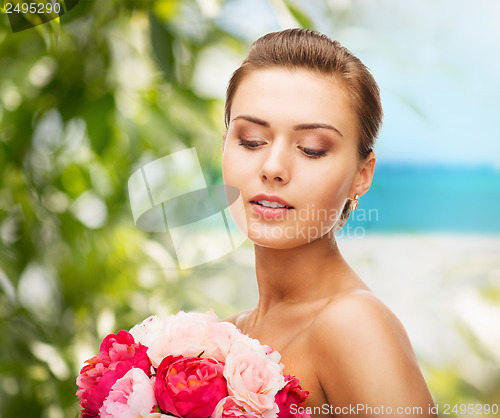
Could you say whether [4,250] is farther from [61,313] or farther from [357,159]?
[357,159]

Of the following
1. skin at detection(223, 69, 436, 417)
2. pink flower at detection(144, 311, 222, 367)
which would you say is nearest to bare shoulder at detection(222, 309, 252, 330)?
skin at detection(223, 69, 436, 417)

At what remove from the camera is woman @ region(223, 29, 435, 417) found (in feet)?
2.54

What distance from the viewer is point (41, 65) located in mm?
1227

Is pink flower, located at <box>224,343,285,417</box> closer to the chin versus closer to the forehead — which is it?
the chin

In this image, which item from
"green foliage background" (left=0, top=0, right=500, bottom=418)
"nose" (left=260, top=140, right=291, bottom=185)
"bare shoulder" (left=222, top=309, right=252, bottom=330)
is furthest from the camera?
"green foliage background" (left=0, top=0, right=500, bottom=418)

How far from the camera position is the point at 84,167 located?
Answer: 126 centimetres

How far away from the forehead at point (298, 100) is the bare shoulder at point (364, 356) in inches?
9.4

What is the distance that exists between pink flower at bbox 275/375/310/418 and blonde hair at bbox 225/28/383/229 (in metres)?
0.29

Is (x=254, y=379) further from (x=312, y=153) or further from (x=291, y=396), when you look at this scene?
(x=312, y=153)

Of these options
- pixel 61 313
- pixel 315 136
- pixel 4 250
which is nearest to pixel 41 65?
pixel 4 250

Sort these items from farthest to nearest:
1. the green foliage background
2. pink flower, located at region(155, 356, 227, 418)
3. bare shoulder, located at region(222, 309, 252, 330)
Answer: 1. the green foliage background
2. bare shoulder, located at region(222, 309, 252, 330)
3. pink flower, located at region(155, 356, 227, 418)

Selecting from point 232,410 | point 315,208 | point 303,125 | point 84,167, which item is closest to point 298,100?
point 303,125

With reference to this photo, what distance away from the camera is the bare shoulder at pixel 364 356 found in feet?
2.47

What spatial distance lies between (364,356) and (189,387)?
0.22 metres
